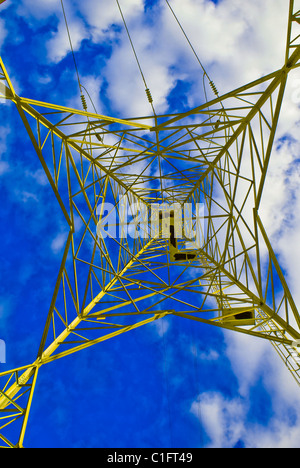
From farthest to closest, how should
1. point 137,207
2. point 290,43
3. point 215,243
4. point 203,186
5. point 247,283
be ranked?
point 137,207
point 203,186
point 215,243
point 247,283
point 290,43

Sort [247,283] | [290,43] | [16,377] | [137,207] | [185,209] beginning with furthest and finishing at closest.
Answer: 1. [185,209]
2. [137,207]
3. [247,283]
4. [16,377]
5. [290,43]
